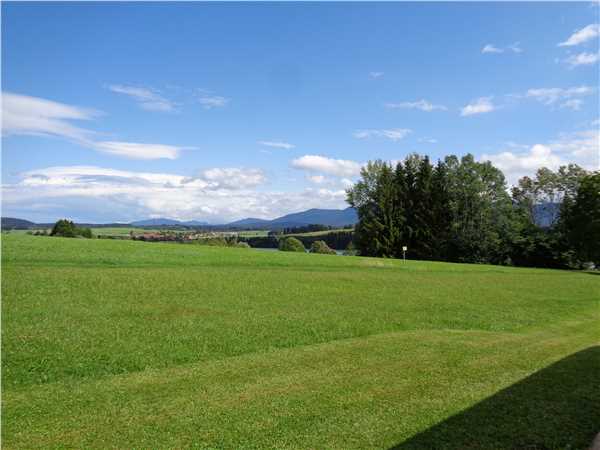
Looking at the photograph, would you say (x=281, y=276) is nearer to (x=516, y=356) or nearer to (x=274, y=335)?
(x=274, y=335)

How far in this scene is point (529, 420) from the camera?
758 centimetres

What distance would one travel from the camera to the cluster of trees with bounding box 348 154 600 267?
70188 mm

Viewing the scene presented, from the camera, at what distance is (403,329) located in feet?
54.1

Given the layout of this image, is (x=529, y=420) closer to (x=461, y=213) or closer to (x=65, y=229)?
(x=461, y=213)

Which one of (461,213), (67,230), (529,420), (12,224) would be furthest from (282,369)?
(12,224)

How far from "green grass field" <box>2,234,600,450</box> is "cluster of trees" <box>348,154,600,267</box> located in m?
50.6

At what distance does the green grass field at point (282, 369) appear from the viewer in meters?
7.07

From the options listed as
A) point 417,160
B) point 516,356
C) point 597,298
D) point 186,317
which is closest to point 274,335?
point 186,317

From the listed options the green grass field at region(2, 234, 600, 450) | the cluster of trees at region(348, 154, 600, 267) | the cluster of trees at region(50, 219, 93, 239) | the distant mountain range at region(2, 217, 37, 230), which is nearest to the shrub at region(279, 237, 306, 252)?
the cluster of trees at region(348, 154, 600, 267)

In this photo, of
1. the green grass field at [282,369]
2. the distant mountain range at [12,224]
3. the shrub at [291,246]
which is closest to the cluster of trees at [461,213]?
the shrub at [291,246]

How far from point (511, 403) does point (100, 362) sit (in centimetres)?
996

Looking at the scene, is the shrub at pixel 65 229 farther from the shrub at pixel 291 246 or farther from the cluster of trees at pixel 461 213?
the cluster of trees at pixel 461 213

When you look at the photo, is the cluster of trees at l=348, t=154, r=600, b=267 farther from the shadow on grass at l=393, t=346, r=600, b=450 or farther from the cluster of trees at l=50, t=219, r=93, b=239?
the shadow on grass at l=393, t=346, r=600, b=450

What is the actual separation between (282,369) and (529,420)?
18.6 ft
